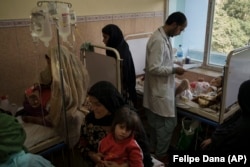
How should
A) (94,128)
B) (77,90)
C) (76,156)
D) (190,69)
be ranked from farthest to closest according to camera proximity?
(190,69) < (76,156) < (77,90) < (94,128)

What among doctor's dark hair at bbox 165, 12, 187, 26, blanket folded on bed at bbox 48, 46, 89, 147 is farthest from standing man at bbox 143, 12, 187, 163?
blanket folded on bed at bbox 48, 46, 89, 147

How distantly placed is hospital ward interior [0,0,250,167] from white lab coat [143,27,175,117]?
0.58 ft

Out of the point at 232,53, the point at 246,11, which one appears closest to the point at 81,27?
the point at 232,53

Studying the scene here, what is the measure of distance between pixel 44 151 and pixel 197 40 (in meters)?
2.29

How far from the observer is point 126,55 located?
2367mm

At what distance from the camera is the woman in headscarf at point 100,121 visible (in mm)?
1328

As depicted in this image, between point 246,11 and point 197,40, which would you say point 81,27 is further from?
point 246,11

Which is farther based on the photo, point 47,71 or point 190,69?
point 190,69

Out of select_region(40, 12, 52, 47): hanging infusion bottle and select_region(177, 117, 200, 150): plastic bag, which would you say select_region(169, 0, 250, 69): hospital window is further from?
select_region(40, 12, 52, 47): hanging infusion bottle

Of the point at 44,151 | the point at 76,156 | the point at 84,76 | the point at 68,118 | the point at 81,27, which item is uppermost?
the point at 81,27

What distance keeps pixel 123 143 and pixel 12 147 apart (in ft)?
1.90

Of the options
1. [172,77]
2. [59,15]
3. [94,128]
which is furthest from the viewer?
[172,77]

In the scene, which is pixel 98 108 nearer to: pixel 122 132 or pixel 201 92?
pixel 122 132

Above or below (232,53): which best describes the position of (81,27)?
above
